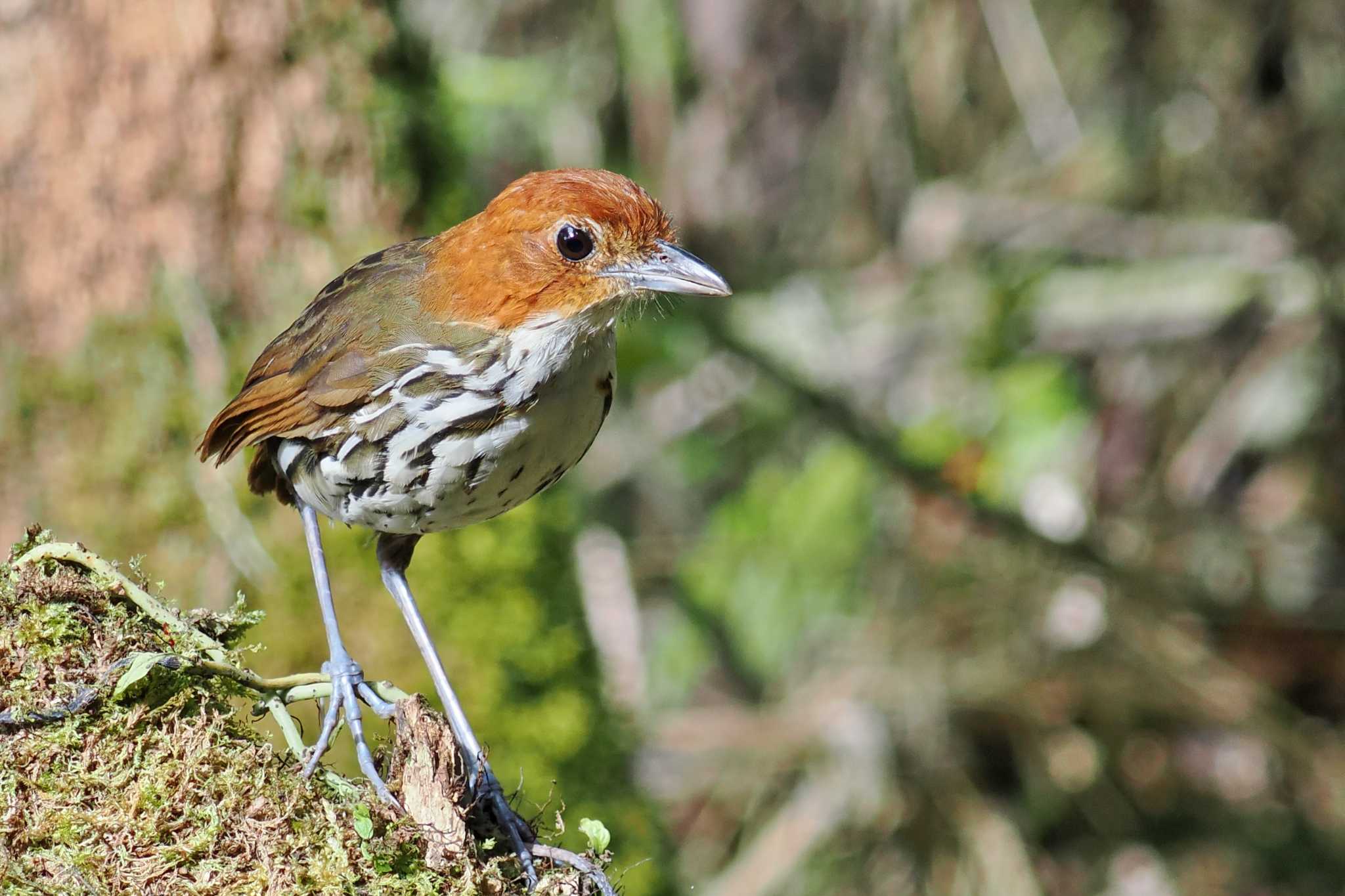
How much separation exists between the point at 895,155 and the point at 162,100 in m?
Answer: 3.97

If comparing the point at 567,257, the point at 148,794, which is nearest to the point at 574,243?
the point at 567,257

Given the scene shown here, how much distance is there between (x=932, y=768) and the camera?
7422mm

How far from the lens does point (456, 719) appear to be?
3.09 metres

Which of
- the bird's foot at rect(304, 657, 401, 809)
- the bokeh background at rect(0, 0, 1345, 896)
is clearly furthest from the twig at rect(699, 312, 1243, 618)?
the bird's foot at rect(304, 657, 401, 809)

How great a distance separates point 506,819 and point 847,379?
5496mm

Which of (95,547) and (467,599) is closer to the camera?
(467,599)

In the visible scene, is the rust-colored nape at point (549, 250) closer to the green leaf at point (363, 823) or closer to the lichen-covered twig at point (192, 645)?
the lichen-covered twig at point (192, 645)

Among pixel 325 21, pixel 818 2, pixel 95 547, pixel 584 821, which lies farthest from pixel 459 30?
pixel 584 821

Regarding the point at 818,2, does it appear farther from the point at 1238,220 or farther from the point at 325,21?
the point at 325,21

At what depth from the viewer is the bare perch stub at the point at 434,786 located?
7.73 feet

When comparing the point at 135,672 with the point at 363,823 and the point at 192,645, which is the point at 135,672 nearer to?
the point at 192,645

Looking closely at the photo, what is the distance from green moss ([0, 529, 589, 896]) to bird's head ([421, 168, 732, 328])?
3.57 ft

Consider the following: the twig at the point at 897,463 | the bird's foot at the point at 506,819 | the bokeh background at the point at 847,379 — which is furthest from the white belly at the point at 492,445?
the twig at the point at 897,463

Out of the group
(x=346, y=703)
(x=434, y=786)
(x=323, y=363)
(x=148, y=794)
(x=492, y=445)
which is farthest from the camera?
(x=323, y=363)
